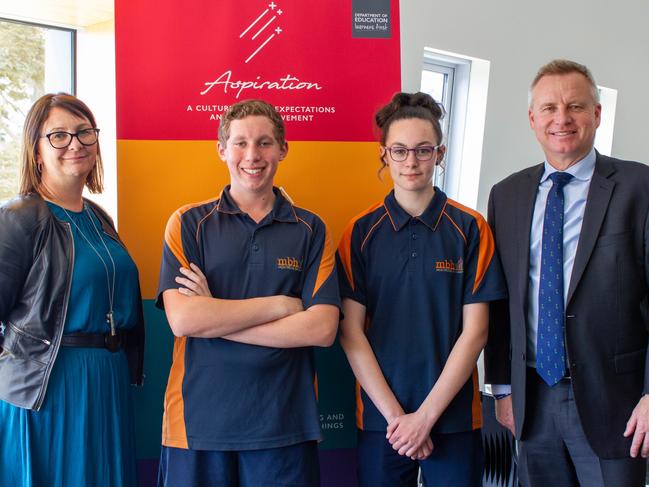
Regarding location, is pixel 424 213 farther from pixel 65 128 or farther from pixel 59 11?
pixel 59 11

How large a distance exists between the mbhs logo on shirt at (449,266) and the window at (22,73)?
7.92 ft

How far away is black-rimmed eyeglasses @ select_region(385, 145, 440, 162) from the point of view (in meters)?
2.34

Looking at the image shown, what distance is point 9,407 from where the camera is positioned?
6.99ft

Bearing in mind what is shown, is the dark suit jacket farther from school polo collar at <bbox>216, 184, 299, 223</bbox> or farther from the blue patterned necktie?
school polo collar at <bbox>216, 184, 299, 223</bbox>

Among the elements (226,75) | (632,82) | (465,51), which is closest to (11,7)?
(226,75)

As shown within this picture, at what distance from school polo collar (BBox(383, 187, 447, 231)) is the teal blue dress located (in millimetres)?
959

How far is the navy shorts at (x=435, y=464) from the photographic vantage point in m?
2.29

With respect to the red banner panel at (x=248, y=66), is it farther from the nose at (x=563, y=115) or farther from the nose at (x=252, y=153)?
the nose at (x=563, y=115)

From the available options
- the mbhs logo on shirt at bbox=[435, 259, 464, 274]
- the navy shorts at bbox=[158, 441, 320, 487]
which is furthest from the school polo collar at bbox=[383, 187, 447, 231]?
the navy shorts at bbox=[158, 441, 320, 487]

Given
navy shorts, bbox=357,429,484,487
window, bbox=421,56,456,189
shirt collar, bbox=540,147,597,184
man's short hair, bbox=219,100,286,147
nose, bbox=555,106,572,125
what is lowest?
navy shorts, bbox=357,429,484,487

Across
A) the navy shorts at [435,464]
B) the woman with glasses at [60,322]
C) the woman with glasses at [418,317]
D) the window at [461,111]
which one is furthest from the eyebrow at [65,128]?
the window at [461,111]

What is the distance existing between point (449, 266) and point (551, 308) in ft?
1.19

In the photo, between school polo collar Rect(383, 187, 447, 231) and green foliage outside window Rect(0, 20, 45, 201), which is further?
green foliage outside window Rect(0, 20, 45, 201)

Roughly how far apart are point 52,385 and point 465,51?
3548mm
